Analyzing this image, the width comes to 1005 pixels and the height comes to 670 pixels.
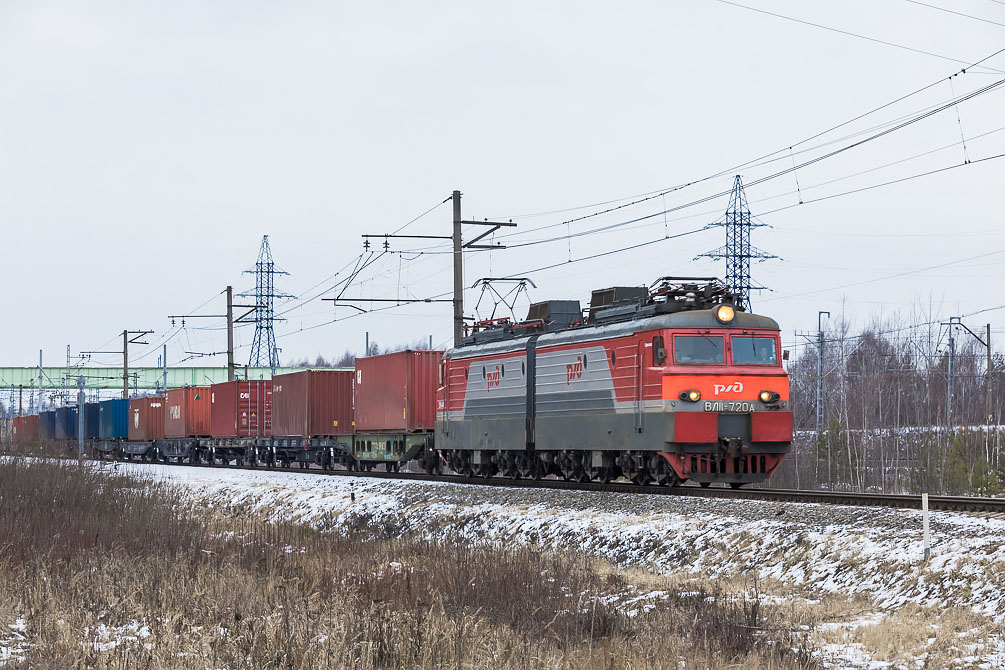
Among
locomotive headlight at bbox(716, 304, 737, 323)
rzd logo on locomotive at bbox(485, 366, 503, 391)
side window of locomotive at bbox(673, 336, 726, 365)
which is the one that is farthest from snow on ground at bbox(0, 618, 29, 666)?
rzd logo on locomotive at bbox(485, 366, 503, 391)

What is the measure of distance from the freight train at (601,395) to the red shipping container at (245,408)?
9.70m

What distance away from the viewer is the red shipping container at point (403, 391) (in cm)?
3438

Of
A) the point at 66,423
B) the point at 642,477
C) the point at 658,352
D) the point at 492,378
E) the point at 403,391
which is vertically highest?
the point at 658,352

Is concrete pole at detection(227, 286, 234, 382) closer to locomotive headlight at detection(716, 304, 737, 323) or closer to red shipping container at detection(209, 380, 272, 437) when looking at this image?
red shipping container at detection(209, 380, 272, 437)

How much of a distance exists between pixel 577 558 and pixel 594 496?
4611 mm

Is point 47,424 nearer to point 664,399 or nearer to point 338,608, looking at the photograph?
point 664,399

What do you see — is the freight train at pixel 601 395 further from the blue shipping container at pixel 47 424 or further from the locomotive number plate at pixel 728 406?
the blue shipping container at pixel 47 424

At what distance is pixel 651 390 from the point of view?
21656 mm

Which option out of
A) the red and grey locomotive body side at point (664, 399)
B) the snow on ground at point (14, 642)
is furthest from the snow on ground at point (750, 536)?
the snow on ground at point (14, 642)

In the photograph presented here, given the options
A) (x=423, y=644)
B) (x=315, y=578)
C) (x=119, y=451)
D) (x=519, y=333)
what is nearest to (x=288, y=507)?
(x=519, y=333)

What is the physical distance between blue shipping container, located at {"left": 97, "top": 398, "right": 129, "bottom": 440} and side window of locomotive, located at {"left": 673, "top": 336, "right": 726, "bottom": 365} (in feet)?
166

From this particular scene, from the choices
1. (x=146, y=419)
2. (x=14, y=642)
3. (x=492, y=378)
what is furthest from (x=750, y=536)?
(x=146, y=419)

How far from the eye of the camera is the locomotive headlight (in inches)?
868

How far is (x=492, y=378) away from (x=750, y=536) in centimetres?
1191
